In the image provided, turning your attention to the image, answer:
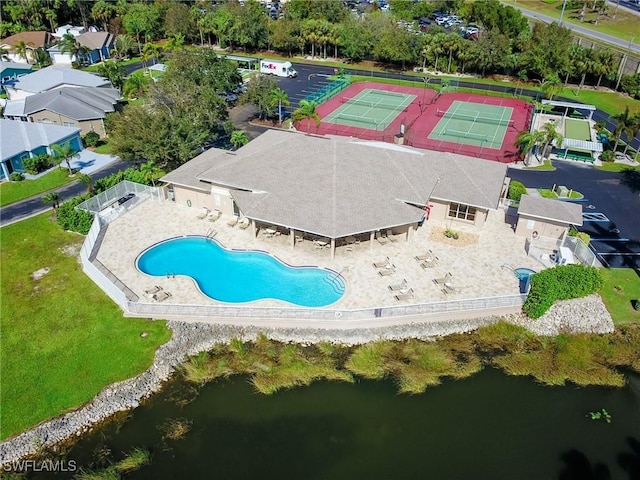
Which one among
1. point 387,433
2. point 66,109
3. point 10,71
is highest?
point 66,109

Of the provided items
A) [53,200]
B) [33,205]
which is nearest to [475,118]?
[53,200]

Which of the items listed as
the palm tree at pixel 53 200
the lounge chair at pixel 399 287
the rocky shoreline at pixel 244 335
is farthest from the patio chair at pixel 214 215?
the lounge chair at pixel 399 287

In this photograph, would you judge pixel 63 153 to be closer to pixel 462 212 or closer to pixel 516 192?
pixel 462 212

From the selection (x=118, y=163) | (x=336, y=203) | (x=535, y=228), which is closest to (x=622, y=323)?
(x=535, y=228)

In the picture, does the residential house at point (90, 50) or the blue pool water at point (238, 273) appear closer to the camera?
the blue pool water at point (238, 273)

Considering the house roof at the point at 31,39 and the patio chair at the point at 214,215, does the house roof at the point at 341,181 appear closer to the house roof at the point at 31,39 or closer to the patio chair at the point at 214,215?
the patio chair at the point at 214,215

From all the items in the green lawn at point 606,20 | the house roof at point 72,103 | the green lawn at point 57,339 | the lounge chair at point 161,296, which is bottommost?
the green lawn at point 57,339

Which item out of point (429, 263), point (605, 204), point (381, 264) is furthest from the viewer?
point (605, 204)
